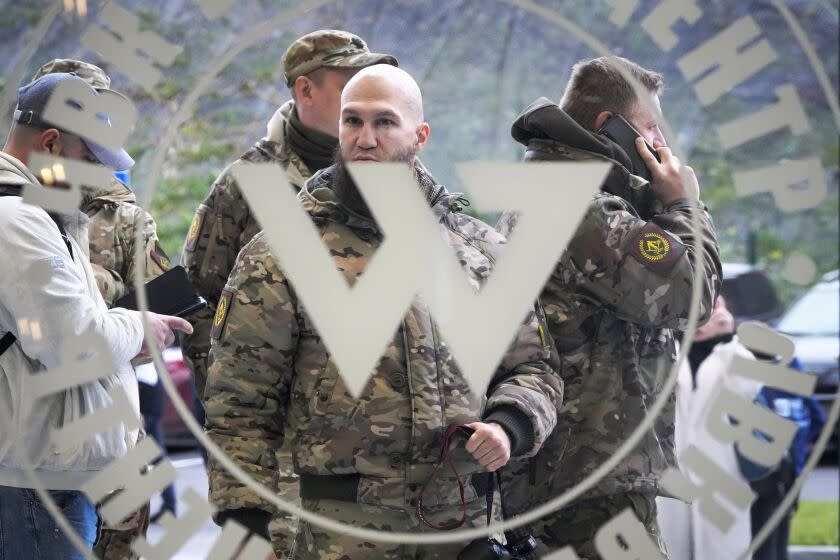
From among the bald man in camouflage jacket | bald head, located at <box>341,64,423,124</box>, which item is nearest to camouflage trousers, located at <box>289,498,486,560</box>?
the bald man in camouflage jacket

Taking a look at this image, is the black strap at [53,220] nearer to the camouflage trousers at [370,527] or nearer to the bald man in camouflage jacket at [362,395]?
the bald man in camouflage jacket at [362,395]

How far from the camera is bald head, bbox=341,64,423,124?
10.3 ft

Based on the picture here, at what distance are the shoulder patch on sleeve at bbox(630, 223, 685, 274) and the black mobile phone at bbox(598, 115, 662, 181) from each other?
7.3 inches

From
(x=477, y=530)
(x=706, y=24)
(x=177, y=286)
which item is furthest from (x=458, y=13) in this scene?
(x=477, y=530)

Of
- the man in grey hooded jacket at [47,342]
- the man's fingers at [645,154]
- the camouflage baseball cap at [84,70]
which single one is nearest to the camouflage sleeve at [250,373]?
the man in grey hooded jacket at [47,342]

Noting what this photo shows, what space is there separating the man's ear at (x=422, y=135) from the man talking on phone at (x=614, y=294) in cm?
24

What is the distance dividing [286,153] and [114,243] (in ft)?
2.00

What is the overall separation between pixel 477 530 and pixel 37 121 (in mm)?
1365

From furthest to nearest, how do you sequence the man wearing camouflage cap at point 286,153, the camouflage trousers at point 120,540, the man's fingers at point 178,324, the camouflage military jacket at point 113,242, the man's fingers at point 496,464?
1. the camouflage military jacket at point 113,242
2. the man wearing camouflage cap at point 286,153
3. the camouflage trousers at point 120,540
4. the man's fingers at point 178,324
5. the man's fingers at point 496,464

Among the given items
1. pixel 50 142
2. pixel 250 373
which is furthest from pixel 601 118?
pixel 50 142

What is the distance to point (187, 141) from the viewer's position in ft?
11.3

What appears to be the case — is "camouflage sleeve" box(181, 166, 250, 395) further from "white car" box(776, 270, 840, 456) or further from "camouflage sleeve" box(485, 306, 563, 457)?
"white car" box(776, 270, 840, 456)

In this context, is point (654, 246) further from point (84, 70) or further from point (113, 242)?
point (113, 242)

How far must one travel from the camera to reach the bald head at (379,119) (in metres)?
3.11
